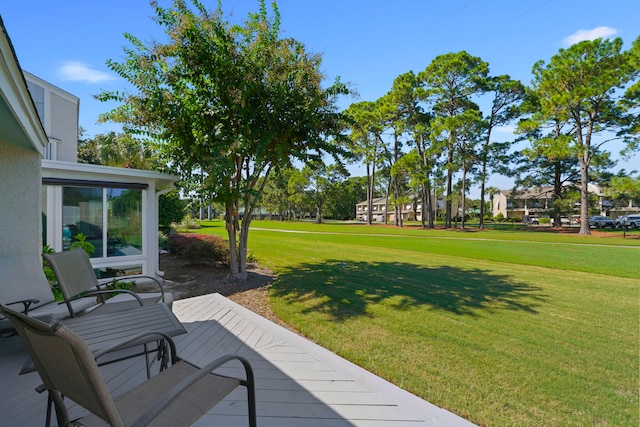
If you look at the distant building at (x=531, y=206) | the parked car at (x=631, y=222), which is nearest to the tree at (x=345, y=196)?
the distant building at (x=531, y=206)

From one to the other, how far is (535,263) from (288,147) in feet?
29.4

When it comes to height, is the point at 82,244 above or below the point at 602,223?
above

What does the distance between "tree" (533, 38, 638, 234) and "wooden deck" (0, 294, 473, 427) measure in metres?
25.7

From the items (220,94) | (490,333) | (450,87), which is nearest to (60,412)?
(490,333)

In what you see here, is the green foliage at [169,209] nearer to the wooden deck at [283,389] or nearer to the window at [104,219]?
the window at [104,219]

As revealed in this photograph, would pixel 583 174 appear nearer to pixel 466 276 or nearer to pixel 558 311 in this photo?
pixel 466 276

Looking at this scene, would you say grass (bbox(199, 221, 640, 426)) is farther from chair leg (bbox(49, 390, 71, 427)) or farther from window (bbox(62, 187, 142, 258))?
window (bbox(62, 187, 142, 258))

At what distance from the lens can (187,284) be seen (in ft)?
24.5

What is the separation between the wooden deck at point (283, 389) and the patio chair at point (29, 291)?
46 cm

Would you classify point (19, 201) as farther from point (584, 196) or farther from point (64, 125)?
point (584, 196)

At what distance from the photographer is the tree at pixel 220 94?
638 cm

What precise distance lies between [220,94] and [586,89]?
2573 cm

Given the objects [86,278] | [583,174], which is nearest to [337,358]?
[86,278]

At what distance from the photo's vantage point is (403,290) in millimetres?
6523
